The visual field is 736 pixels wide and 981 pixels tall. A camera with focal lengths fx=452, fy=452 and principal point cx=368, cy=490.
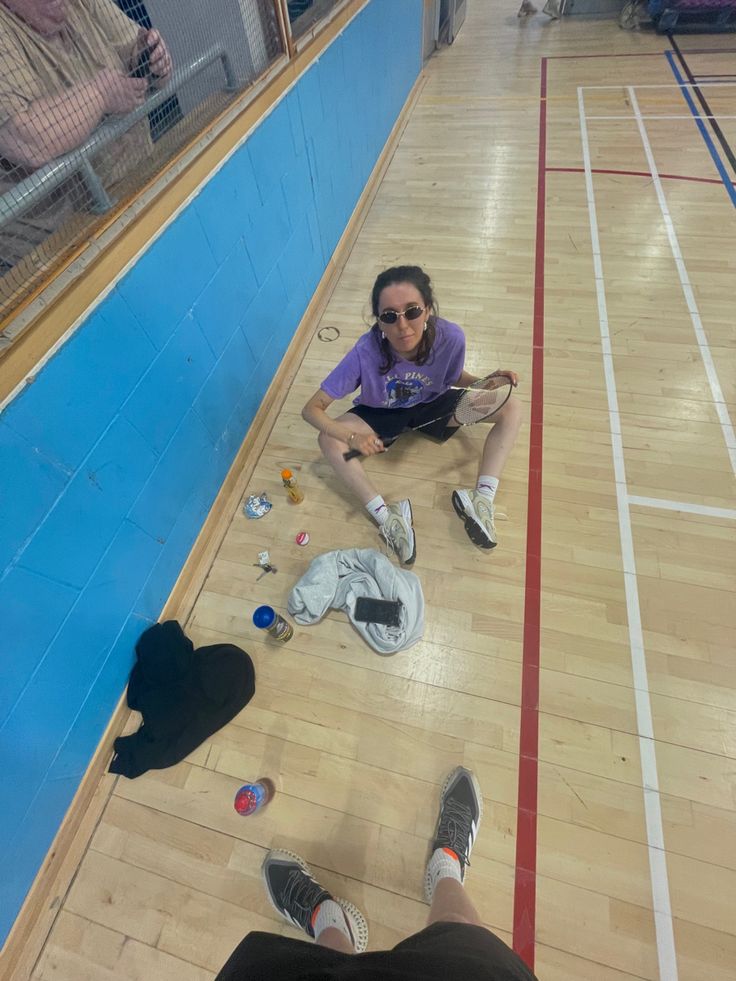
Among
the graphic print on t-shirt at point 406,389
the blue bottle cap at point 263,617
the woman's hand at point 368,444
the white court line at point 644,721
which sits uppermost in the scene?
the graphic print on t-shirt at point 406,389

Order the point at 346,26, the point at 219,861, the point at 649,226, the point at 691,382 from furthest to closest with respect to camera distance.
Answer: the point at 649,226
the point at 346,26
the point at 691,382
the point at 219,861

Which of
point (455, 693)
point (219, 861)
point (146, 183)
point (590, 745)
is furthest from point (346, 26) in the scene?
point (219, 861)

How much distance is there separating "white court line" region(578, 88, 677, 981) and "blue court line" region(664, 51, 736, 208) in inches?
103

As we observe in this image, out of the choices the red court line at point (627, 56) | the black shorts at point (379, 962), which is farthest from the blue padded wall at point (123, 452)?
the red court line at point (627, 56)

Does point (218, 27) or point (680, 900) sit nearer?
point (680, 900)

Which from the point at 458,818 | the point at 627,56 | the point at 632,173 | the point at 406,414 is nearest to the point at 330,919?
the point at 458,818

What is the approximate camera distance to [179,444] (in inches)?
80.2

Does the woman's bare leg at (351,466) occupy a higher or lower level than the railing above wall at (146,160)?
lower

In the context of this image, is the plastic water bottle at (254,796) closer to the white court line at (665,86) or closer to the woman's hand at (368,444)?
the woman's hand at (368,444)

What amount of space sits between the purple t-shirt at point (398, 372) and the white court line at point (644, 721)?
41.2 inches

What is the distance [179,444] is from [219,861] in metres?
1.62

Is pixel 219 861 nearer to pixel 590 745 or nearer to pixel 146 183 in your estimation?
pixel 590 745

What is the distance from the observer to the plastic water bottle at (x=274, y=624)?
69.2 inches

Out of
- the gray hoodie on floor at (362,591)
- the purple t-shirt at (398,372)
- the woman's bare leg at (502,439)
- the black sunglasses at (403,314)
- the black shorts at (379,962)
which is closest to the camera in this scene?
the black shorts at (379,962)
